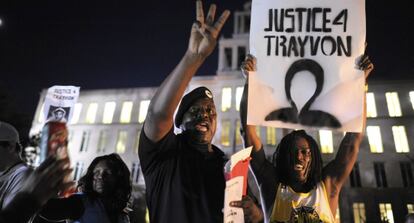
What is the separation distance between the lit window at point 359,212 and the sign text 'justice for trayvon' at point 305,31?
31201 mm

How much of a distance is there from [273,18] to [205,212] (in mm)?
1920

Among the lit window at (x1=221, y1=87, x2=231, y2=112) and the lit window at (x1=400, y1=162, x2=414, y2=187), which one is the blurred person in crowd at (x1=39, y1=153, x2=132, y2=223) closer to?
the lit window at (x1=221, y1=87, x2=231, y2=112)

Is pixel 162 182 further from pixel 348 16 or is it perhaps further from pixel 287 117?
pixel 348 16

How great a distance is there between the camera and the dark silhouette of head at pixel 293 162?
9.16ft

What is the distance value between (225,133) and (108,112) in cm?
1552

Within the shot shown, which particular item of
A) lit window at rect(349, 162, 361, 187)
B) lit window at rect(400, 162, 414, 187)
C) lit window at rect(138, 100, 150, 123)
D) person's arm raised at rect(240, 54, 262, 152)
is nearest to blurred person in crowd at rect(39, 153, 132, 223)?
person's arm raised at rect(240, 54, 262, 152)

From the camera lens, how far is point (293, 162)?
280 centimetres

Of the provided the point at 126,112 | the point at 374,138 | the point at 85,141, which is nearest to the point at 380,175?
the point at 374,138

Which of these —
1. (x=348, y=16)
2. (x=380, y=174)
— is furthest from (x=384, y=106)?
(x=348, y=16)

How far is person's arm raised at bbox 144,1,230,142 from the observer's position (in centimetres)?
187

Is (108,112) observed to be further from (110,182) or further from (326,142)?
(110,182)

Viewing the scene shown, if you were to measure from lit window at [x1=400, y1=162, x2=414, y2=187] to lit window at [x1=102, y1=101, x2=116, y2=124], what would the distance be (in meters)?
32.1

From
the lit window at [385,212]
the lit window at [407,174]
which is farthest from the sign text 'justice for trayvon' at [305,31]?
the lit window at [407,174]

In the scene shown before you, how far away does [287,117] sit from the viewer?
2.88 metres
